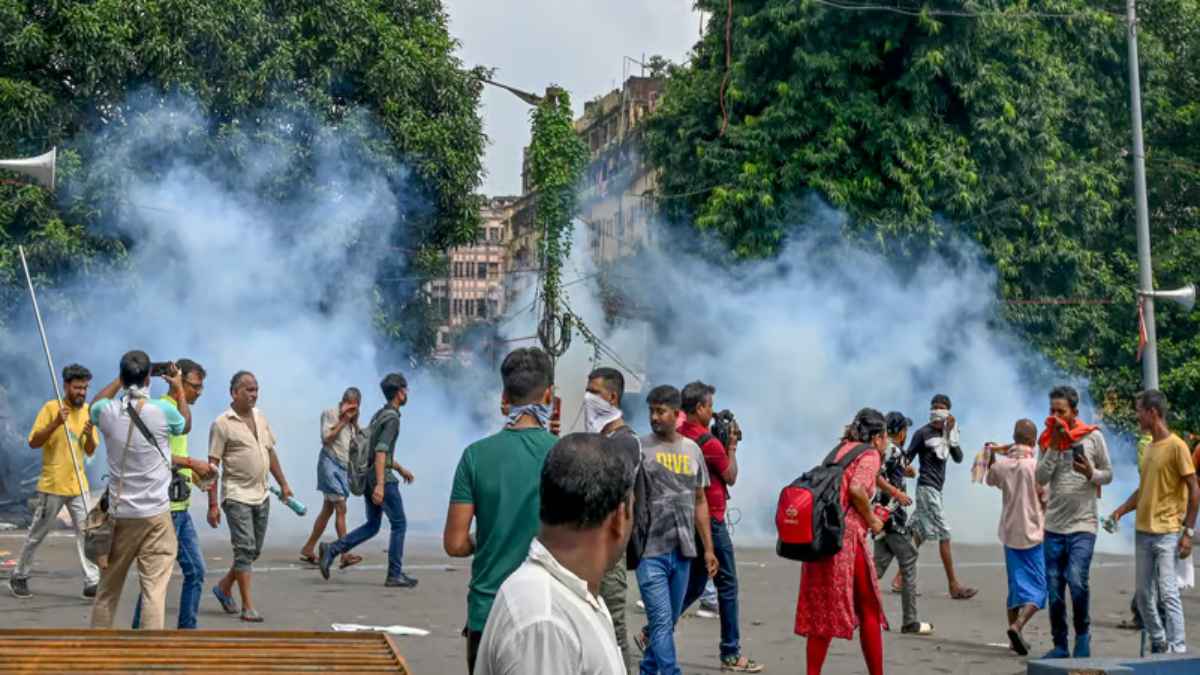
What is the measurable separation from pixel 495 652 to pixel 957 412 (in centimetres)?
2414

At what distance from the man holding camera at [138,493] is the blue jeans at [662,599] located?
2.53 metres

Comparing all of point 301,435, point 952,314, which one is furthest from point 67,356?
point 952,314

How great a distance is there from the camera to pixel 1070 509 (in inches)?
384

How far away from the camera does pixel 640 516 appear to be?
694cm

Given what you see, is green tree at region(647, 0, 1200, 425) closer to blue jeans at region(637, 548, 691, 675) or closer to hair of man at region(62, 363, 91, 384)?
hair of man at region(62, 363, 91, 384)

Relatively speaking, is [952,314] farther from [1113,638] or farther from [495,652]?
[495,652]

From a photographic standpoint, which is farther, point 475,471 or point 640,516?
point 640,516

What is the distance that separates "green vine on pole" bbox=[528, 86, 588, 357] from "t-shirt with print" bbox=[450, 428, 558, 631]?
962 inches

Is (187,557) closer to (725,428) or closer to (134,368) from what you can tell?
(134,368)

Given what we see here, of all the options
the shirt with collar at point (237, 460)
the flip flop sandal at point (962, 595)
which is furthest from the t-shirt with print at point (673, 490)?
the flip flop sandal at point (962, 595)

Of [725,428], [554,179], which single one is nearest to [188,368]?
[725,428]

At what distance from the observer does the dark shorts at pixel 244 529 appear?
34.1ft

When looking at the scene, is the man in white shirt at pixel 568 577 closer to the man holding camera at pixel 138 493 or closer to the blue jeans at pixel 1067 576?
the man holding camera at pixel 138 493

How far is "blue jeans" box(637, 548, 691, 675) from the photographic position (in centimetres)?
801
